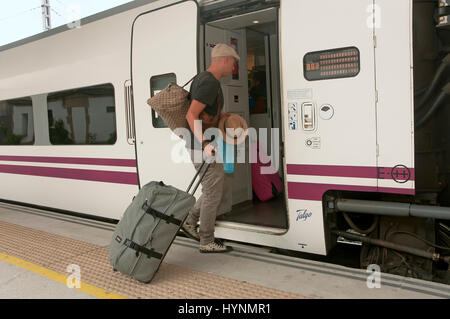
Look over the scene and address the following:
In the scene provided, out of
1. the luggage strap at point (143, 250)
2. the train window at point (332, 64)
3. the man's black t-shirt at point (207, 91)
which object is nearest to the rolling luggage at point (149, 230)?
the luggage strap at point (143, 250)

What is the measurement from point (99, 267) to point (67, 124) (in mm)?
2516

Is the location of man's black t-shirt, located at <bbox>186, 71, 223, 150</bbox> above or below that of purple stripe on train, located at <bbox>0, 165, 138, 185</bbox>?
above

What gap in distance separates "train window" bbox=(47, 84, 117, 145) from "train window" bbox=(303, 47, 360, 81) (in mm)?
2474

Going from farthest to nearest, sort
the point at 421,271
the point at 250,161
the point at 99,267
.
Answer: the point at 250,161, the point at 99,267, the point at 421,271

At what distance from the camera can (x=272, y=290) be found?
293cm

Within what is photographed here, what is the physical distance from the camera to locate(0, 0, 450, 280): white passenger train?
117 inches

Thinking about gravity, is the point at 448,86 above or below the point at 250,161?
above

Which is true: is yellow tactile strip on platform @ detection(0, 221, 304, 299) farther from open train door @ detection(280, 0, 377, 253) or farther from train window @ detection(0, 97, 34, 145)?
train window @ detection(0, 97, 34, 145)

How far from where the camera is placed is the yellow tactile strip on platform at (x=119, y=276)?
2951mm

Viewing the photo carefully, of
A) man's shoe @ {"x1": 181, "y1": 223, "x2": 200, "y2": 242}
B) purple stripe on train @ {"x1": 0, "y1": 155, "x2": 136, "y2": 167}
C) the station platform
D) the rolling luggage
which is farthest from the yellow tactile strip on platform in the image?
purple stripe on train @ {"x1": 0, "y1": 155, "x2": 136, "y2": 167}

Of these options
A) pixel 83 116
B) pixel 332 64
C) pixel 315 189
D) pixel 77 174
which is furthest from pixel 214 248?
pixel 83 116
